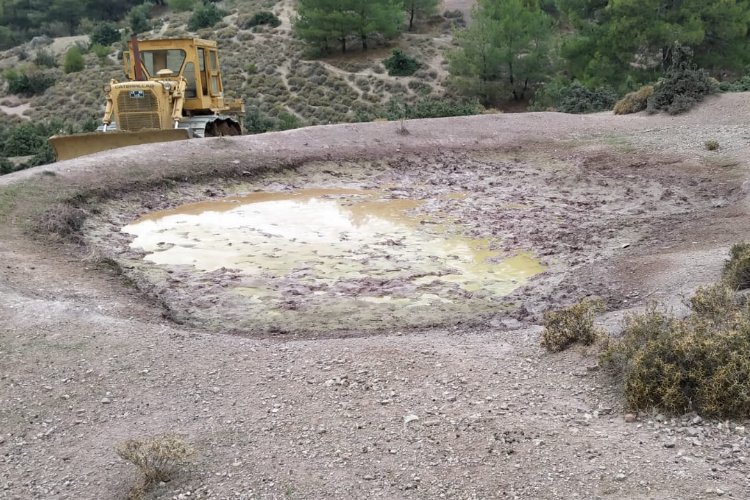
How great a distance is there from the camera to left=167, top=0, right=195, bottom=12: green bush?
5847cm

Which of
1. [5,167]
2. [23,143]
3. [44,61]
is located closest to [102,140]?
[5,167]

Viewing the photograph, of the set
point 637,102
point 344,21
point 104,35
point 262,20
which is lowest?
point 637,102

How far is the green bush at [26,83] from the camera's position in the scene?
42938 mm

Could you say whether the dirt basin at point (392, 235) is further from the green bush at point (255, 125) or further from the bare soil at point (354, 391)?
the green bush at point (255, 125)

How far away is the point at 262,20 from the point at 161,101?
34.8m

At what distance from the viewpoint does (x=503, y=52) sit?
3384 centimetres

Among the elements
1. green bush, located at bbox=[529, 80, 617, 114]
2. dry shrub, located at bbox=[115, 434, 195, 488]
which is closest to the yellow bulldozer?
green bush, located at bbox=[529, 80, 617, 114]

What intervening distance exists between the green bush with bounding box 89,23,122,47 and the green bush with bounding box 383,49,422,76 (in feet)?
75.5

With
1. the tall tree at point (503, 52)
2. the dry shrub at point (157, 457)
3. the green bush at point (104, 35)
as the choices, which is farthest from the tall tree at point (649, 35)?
the green bush at point (104, 35)

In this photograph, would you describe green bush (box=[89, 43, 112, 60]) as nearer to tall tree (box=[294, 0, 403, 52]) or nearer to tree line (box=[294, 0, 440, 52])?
tree line (box=[294, 0, 440, 52])

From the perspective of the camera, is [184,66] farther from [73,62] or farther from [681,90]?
[73,62]

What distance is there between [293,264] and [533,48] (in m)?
28.4

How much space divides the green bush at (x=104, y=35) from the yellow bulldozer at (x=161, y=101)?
119 ft

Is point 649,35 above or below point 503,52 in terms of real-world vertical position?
above
